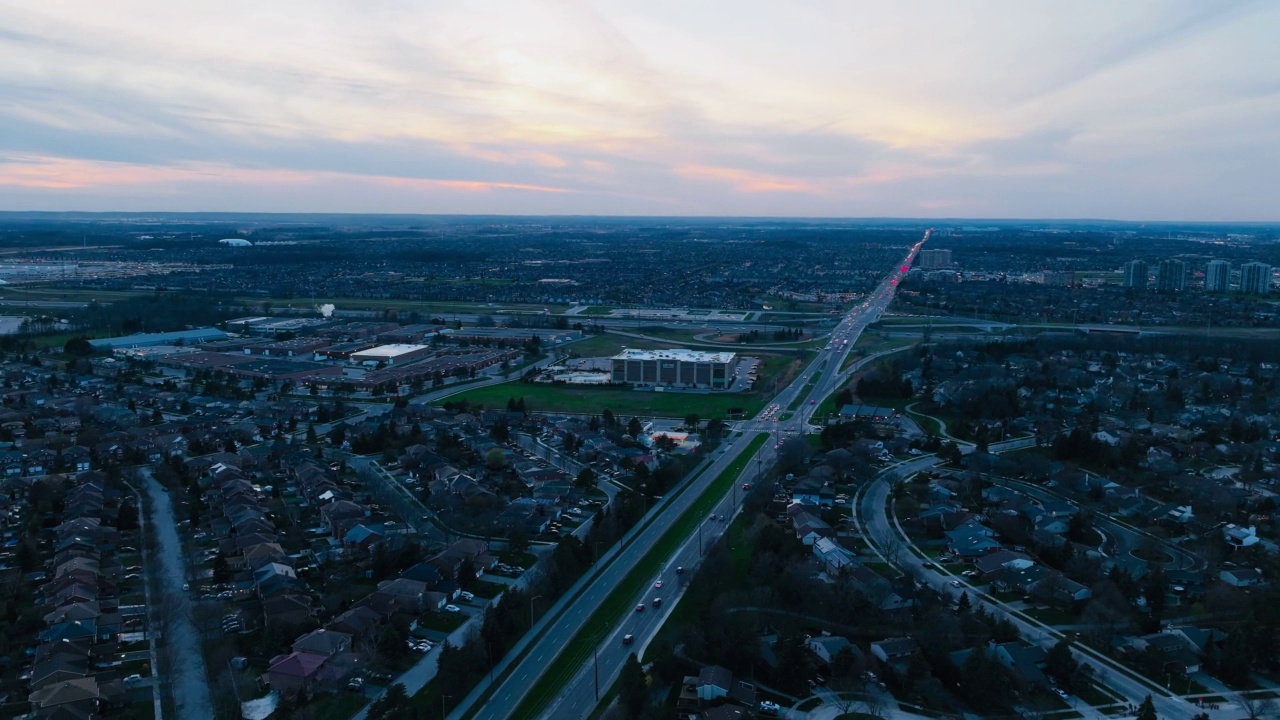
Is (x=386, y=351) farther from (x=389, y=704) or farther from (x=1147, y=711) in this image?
(x=1147, y=711)

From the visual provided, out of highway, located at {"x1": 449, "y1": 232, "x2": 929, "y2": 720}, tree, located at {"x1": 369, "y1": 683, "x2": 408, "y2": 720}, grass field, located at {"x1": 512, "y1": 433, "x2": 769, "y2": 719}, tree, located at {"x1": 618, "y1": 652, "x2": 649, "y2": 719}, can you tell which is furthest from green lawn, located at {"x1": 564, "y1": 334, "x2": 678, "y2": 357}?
tree, located at {"x1": 369, "y1": 683, "x2": 408, "y2": 720}

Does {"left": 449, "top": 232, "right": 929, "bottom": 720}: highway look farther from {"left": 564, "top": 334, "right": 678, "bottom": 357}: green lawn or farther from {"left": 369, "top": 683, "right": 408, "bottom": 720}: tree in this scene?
{"left": 564, "top": 334, "right": 678, "bottom": 357}: green lawn

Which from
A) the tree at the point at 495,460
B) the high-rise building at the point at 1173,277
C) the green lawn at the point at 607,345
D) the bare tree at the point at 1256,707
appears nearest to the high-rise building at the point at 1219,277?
the high-rise building at the point at 1173,277

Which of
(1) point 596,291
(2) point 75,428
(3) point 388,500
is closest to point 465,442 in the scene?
(3) point 388,500

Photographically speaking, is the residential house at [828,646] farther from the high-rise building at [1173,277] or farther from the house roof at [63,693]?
the high-rise building at [1173,277]

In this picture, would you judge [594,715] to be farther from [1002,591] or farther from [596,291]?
[596,291]

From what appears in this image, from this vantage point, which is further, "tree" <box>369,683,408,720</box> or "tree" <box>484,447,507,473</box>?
"tree" <box>484,447,507,473</box>
